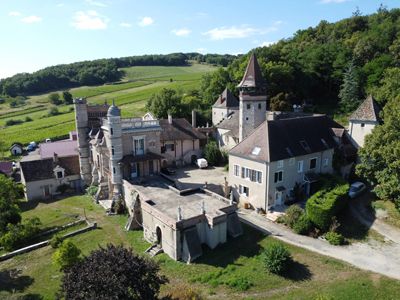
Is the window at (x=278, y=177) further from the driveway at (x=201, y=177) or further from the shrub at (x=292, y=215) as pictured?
the driveway at (x=201, y=177)

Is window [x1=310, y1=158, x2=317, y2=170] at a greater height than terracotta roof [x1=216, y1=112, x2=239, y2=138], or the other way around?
terracotta roof [x1=216, y1=112, x2=239, y2=138]

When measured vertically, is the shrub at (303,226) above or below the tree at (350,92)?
below

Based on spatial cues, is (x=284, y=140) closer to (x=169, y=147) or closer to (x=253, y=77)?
(x=253, y=77)

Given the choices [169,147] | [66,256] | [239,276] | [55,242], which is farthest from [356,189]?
[55,242]

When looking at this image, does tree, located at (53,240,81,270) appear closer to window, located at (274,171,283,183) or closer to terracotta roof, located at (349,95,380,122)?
window, located at (274,171,283,183)

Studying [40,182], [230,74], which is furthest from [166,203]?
[230,74]

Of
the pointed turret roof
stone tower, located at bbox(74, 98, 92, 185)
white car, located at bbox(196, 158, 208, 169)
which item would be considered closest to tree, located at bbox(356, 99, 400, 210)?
the pointed turret roof

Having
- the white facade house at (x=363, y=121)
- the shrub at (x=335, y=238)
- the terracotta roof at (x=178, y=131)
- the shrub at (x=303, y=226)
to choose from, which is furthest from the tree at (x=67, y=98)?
the shrub at (x=335, y=238)
